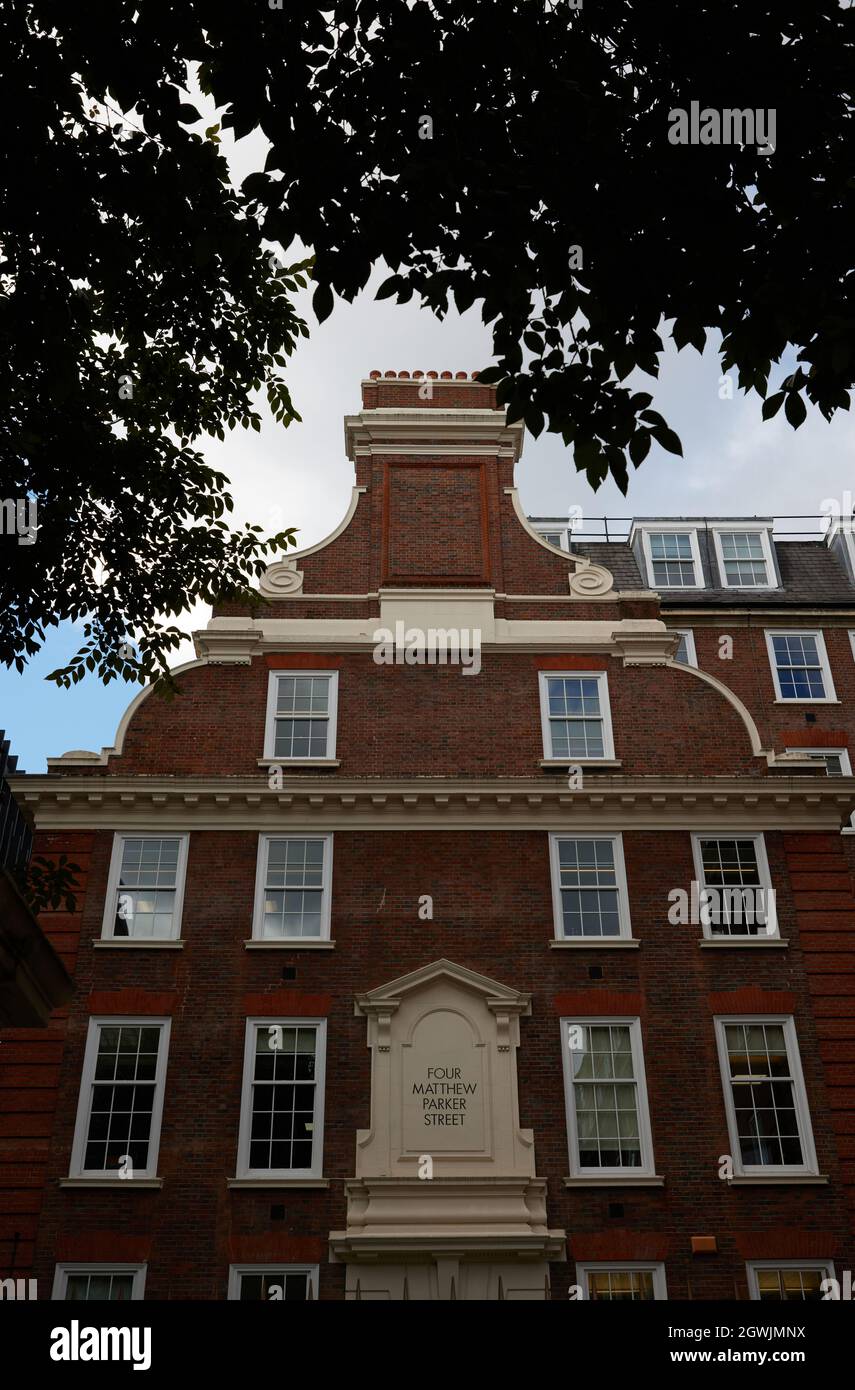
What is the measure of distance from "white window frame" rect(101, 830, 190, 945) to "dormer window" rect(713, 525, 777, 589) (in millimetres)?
18902

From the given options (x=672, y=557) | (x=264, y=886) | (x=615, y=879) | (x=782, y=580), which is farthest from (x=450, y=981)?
(x=782, y=580)

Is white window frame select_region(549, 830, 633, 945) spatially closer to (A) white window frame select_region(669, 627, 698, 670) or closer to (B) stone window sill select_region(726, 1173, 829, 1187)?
(B) stone window sill select_region(726, 1173, 829, 1187)

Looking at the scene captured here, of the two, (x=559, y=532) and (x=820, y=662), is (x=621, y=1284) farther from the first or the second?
(x=559, y=532)

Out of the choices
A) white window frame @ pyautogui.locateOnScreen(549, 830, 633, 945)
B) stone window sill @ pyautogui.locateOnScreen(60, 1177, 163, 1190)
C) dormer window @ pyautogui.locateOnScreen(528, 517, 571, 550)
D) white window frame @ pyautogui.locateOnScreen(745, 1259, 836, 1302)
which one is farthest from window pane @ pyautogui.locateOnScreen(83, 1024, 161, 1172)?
dormer window @ pyautogui.locateOnScreen(528, 517, 571, 550)

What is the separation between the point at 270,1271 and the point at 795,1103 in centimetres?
895

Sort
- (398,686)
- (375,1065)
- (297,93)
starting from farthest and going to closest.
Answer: (398,686) → (375,1065) → (297,93)

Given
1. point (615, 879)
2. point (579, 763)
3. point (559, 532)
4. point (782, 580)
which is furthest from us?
point (559, 532)

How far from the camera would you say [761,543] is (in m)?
34.1

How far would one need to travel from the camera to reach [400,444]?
85.5 feet

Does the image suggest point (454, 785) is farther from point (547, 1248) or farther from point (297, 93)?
point (297, 93)

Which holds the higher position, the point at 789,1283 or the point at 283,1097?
the point at 283,1097

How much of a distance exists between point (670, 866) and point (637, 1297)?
7.19 meters

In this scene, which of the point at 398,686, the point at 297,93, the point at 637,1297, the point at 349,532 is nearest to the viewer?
the point at 297,93
